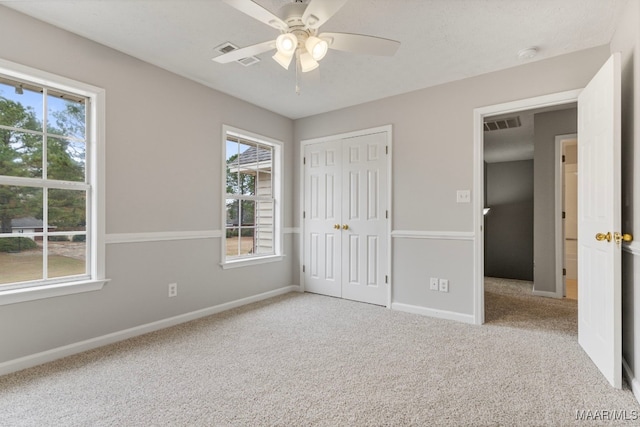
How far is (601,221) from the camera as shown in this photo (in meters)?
2.11

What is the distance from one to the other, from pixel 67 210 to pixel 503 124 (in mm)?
5098

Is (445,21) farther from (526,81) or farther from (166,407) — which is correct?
(166,407)

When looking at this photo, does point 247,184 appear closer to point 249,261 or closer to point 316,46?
point 249,261

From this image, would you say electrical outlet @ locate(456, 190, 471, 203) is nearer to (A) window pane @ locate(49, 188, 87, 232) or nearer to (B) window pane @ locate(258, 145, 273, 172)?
(B) window pane @ locate(258, 145, 273, 172)

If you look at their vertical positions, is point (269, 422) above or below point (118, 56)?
below

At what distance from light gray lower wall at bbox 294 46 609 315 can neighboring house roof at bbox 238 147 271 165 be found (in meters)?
1.42

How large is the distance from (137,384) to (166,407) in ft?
1.23

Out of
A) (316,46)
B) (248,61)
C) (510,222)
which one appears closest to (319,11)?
(316,46)

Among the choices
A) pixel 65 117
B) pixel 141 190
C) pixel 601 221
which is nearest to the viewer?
pixel 601 221

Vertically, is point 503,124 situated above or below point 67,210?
above

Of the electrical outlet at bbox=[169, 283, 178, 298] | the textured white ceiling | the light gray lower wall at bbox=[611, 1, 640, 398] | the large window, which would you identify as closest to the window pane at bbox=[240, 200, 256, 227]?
the large window

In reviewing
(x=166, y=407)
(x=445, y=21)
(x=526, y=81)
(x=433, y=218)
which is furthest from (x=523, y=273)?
(x=166, y=407)

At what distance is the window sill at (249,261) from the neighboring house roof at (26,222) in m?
1.60

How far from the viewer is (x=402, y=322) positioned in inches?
124
